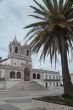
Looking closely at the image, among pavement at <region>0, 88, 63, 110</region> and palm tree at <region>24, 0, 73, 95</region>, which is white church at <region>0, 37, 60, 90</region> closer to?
pavement at <region>0, 88, 63, 110</region>

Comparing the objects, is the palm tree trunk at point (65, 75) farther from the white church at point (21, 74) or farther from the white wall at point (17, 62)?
the white wall at point (17, 62)

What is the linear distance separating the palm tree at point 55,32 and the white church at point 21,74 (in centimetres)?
4434

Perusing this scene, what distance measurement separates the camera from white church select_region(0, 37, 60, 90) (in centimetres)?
6262

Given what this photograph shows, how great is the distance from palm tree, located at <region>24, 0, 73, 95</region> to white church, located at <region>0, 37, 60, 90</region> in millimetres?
44339

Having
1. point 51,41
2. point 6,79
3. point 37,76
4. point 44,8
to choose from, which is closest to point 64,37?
point 51,41

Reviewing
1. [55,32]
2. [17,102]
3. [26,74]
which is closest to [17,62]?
[26,74]

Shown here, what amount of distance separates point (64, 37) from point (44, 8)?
3698 mm

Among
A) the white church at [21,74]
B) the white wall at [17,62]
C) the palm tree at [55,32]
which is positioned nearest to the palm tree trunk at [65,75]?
the palm tree at [55,32]

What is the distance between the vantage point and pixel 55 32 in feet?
57.8

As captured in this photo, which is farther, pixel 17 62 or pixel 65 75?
pixel 17 62

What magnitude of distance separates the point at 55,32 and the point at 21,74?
54716 millimetres

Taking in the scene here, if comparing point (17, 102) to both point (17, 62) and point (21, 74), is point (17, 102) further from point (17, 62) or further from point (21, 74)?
point (17, 62)

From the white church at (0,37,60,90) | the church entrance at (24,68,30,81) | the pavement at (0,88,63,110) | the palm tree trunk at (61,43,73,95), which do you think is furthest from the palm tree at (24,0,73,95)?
the church entrance at (24,68,30,81)

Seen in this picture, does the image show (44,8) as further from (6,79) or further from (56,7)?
(6,79)
